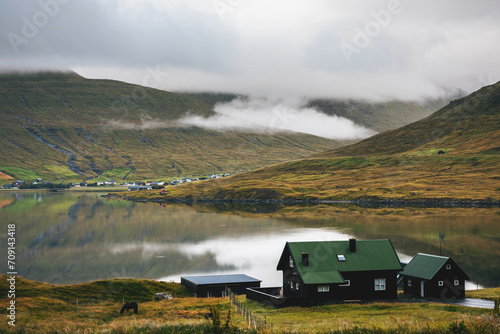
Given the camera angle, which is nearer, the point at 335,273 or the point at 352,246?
the point at 335,273

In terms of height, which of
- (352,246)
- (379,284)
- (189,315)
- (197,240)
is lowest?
(189,315)

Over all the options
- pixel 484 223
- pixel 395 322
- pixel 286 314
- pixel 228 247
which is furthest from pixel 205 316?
pixel 484 223

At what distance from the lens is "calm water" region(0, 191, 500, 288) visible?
259ft

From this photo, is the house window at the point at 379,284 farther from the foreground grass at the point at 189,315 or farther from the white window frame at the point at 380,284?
the foreground grass at the point at 189,315

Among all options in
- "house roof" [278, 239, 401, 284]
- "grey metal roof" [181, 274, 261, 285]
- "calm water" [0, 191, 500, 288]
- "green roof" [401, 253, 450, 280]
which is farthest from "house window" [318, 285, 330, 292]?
"calm water" [0, 191, 500, 288]

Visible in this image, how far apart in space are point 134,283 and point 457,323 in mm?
35581

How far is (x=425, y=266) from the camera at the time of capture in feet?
175

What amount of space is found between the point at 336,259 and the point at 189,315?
15.9 m

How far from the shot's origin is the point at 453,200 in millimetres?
176000

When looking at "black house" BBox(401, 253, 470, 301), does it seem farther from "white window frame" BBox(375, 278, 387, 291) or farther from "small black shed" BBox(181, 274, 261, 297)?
"small black shed" BBox(181, 274, 261, 297)

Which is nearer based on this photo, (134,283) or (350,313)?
(350,313)

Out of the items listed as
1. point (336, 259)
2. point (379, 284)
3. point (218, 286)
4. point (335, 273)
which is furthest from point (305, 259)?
point (218, 286)

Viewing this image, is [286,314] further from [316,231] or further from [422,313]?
[316,231]

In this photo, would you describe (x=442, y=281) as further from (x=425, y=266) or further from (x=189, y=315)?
(x=189, y=315)
